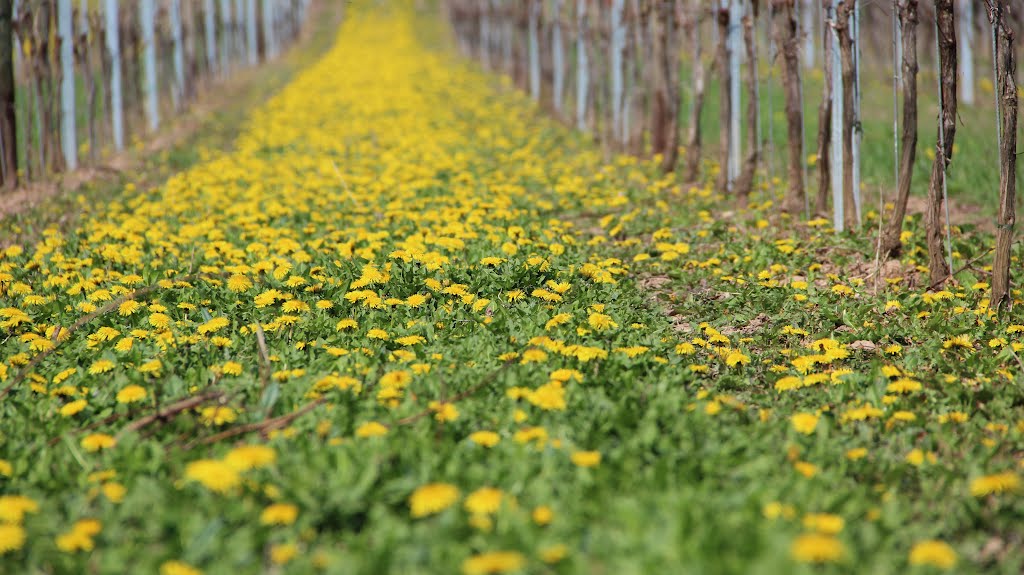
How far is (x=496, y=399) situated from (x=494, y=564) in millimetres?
1490

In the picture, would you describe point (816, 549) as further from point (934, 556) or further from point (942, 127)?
point (942, 127)

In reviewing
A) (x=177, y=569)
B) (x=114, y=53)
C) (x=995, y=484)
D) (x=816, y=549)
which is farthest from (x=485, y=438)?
(x=114, y=53)

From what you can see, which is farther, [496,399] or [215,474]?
[496,399]

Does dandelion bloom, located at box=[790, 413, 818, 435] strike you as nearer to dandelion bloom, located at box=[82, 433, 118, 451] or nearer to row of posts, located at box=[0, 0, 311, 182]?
dandelion bloom, located at box=[82, 433, 118, 451]

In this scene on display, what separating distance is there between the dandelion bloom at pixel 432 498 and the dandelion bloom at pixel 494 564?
33 centimetres

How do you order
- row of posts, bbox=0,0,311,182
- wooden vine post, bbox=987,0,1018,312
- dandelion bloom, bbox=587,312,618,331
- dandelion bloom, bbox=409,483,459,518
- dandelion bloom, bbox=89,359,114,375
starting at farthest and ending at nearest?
1. row of posts, bbox=0,0,311,182
2. wooden vine post, bbox=987,0,1018,312
3. dandelion bloom, bbox=587,312,618,331
4. dandelion bloom, bbox=89,359,114,375
5. dandelion bloom, bbox=409,483,459,518

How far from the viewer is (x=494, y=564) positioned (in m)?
2.33

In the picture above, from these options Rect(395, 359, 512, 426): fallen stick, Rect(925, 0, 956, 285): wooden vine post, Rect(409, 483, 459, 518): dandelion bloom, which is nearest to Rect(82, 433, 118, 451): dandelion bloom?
Rect(395, 359, 512, 426): fallen stick

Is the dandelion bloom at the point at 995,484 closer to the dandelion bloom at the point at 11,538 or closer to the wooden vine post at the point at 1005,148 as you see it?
the wooden vine post at the point at 1005,148

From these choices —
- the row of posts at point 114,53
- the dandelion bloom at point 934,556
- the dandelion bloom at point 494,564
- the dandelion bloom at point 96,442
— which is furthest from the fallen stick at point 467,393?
the row of posts at point 114,53

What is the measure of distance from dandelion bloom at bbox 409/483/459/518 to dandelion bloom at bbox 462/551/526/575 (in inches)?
13.1

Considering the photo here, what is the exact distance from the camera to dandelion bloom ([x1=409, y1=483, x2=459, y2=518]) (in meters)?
2.69

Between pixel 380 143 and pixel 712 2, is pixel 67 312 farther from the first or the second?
pixel 380 143

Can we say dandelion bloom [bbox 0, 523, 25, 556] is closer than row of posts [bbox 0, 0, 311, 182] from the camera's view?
Yes
